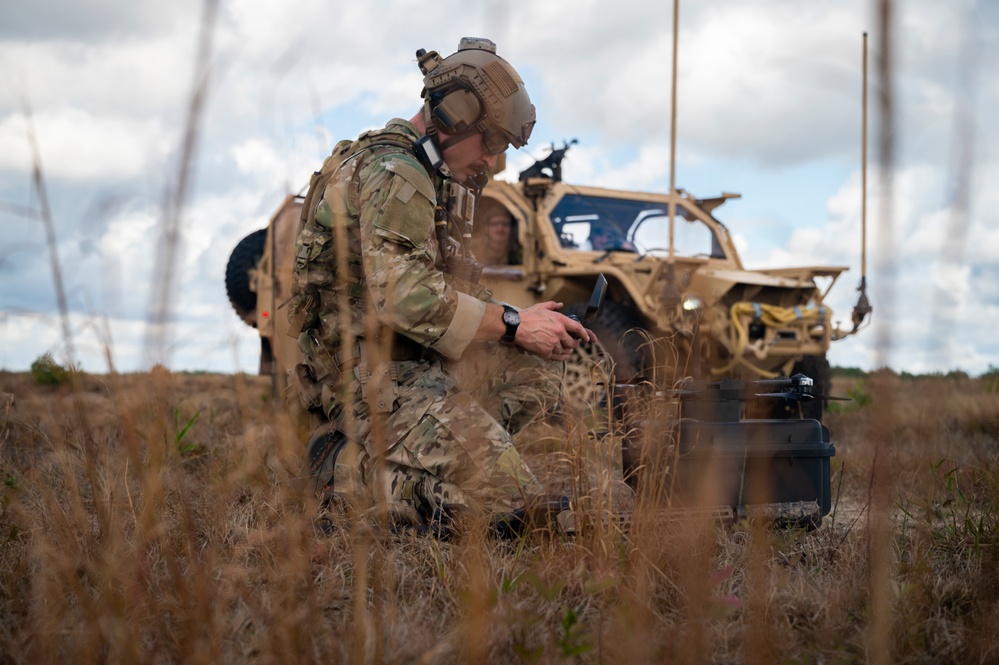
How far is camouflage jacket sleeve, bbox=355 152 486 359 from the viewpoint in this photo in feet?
8.30

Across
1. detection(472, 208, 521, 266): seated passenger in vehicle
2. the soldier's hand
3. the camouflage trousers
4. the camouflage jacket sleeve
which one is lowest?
the camouflage trousers

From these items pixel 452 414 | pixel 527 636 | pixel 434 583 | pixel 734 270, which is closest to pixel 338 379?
pixel 452 414

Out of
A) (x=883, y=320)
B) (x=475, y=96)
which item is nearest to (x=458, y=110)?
(x=475, y=96)

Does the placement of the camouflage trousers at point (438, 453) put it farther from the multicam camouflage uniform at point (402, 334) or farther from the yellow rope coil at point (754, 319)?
the yellow rope coil at point (754, 319)

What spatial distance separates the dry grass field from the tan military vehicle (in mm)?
3399

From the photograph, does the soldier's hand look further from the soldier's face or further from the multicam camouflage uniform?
the soldier's face

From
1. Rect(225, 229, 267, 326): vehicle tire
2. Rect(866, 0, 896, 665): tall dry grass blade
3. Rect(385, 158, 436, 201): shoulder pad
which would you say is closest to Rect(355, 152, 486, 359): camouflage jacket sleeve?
Rect(385, 158, 436, 201): shoulder pad

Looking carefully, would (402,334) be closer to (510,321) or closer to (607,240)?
(510,321)

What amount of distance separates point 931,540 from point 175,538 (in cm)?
204

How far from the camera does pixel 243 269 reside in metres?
8.05

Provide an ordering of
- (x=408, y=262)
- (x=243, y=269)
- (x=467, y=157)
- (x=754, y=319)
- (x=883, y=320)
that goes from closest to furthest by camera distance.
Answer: (x=883, y=320) → (x=408, y=262) → (x=467, y=157) → (x=754, y=319) → (x=243, y=269)

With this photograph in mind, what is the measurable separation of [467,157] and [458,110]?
191mm

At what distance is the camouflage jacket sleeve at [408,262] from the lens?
2529mm

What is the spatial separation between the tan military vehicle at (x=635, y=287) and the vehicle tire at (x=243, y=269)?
0.45 m
